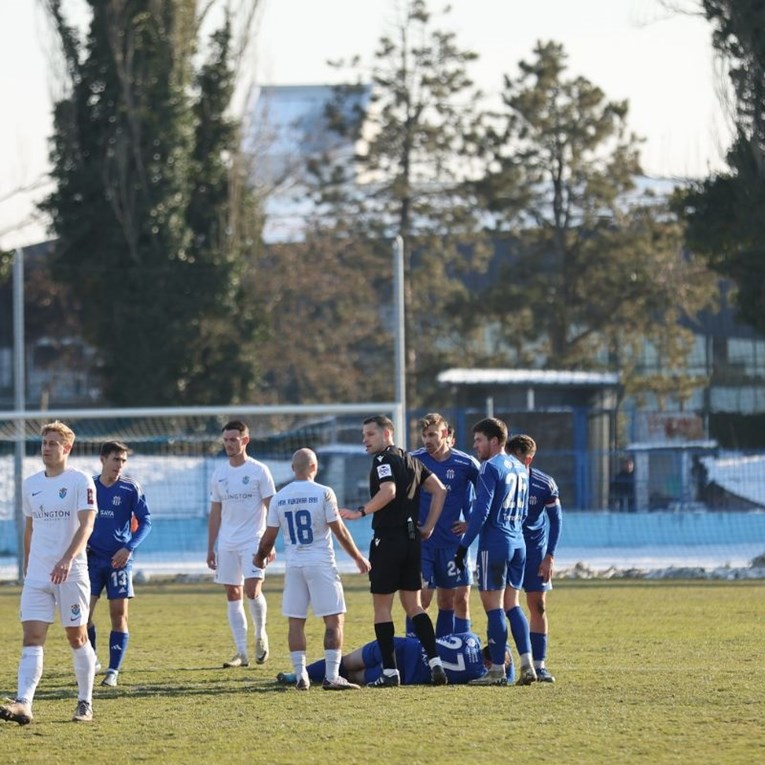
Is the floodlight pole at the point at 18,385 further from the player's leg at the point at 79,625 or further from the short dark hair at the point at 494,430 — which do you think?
the player's leg at the point at 79,625

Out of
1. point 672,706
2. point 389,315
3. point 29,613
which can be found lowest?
point 672,706

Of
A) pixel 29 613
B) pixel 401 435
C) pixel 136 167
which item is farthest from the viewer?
pixel 136 167

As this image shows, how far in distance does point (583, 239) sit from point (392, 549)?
35.8 metres

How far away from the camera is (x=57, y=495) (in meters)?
9.68

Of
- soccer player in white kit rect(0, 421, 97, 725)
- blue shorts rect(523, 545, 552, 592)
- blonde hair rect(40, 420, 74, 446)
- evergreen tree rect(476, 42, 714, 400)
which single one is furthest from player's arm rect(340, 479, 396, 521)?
evergreen tree rect(476, 42, 714, 400)

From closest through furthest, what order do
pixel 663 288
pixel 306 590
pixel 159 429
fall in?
1. pixel 306 590
2. pixel 159 429
3. pixel 663 288

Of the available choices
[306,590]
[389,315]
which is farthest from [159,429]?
[389,315]

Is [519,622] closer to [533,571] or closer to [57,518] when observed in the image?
[533,571]

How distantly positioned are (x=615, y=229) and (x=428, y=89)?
6.87 metres

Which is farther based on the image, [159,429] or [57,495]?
[159,429]

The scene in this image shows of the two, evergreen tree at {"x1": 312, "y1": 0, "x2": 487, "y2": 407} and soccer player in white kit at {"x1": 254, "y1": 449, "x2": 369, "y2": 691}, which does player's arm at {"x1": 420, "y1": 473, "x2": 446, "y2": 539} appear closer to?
soccer player in white kit at {"x1": 254, "y1": 449, "x2": 369, "y2": 691}

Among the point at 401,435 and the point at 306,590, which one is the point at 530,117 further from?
the point at 306,590

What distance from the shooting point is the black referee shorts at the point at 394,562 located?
11398 millimetres

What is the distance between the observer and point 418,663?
11594mm
